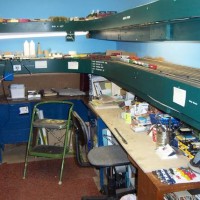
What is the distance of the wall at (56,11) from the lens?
3.82 meters

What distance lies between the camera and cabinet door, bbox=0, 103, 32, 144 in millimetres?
3645

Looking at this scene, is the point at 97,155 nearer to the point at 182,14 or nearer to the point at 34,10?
the point at 182,14

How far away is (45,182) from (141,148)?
58.8 inches

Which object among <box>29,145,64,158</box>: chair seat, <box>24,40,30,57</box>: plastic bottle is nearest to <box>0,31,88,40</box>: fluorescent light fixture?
<box>24,40,30,57</box>: plastic bottle

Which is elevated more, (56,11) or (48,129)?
(56,11)

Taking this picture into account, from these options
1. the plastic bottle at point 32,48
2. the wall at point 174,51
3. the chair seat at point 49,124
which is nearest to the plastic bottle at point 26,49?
the plastic bottle at point 32,48

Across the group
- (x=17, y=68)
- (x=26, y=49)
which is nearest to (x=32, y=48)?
(x=26, y=49)

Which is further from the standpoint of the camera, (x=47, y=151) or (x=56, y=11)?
(x=56, y=11)

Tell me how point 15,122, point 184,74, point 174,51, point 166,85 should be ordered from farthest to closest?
point 15,122 → point 174,51 → point 184,74 → point 166,85

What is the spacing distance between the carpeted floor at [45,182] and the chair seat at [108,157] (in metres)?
0.63

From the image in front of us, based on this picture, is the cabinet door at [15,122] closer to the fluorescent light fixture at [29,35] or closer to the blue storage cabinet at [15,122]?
the blue storage cabinet at [15,122]

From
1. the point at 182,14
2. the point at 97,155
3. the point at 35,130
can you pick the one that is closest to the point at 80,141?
the point at 97,155

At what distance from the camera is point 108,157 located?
243cm

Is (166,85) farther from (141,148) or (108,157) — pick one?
(108,157)
